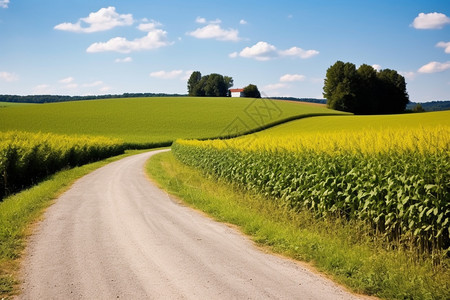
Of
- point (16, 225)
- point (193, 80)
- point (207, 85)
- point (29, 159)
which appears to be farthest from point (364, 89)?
point (16, 225)

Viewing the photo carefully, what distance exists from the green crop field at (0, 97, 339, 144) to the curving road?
2048 inches

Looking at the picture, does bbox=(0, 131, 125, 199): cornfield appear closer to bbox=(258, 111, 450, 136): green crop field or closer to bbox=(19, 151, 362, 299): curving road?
bbox=(19, 151, 362, 299): curving road

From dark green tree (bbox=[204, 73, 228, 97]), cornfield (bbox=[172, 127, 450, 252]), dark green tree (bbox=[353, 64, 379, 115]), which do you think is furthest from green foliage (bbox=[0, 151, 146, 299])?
dark green tree (bbox=[204, 73, 228, 97])

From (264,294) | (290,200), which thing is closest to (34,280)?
(264,294)

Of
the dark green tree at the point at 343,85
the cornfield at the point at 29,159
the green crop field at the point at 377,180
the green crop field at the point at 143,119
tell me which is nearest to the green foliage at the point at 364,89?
the dark green tree at the point at 343,85

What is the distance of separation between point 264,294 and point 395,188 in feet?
13.6

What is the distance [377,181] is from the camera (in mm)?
8656

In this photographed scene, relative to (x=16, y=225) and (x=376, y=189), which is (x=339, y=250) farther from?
(x=16, y=225)

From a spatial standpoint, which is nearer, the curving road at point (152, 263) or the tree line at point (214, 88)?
the curving road at point (152, 263)

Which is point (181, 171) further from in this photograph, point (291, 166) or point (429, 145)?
point (429, 145)

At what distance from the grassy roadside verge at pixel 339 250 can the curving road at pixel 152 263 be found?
0.49 metres

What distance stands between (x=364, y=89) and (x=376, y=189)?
105064 millimetres

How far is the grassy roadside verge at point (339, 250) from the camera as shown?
19.3ft

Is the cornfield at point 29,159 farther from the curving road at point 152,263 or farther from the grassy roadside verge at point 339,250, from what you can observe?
the grassy roadside verge at point 339,250
